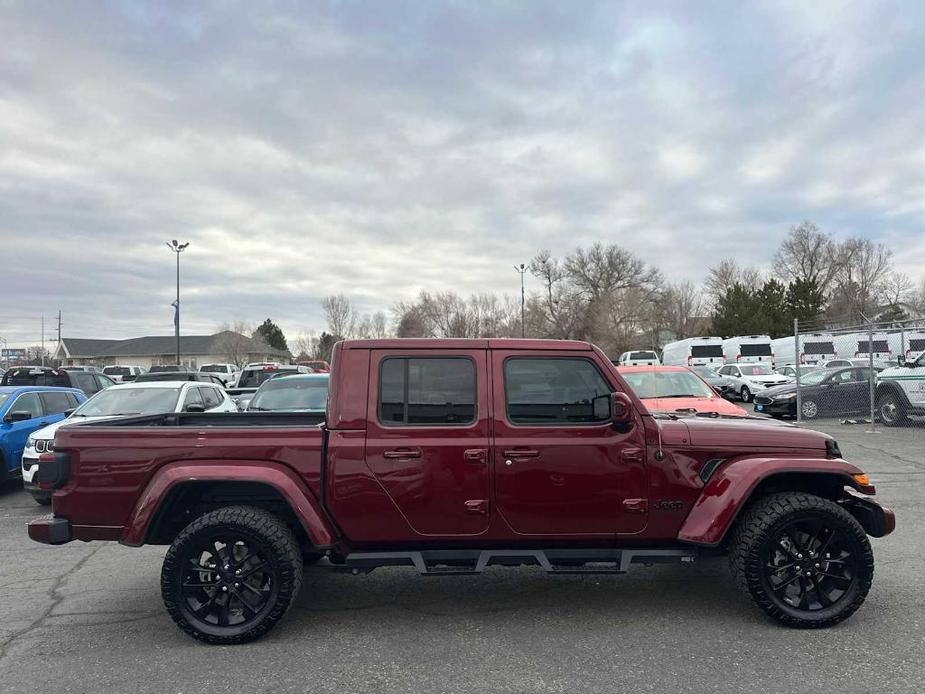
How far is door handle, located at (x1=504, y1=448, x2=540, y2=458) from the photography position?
13.7 ft

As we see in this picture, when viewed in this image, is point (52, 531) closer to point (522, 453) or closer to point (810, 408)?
point (522, 453)

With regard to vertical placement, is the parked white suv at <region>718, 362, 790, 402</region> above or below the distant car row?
below

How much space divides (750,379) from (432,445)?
22324 mm

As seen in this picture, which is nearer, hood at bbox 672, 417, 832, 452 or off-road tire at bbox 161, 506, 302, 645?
off-road tire at bbox 161, 506, 302, 645

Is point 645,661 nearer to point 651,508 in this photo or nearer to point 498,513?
point 651,508

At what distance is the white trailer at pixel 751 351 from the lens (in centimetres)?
3203

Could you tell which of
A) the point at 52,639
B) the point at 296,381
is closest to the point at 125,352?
the point at 296,381

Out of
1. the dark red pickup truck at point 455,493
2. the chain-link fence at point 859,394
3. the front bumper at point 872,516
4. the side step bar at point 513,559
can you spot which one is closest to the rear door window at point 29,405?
the dark red pickup truck at point 455,493

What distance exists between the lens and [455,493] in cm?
415

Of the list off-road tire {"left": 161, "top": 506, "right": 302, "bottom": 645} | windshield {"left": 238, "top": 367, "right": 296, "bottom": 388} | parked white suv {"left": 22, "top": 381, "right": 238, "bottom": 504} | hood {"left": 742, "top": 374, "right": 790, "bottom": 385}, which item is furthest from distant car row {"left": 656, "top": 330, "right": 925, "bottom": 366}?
off-road tire {"left": 161, "top": 506, "right": 302, "bottom": 645}

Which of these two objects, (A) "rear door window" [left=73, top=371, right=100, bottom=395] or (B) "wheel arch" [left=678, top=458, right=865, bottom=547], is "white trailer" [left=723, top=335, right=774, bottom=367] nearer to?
(A) "rear door window" [left=73, top=371, right=100, bottom=395]

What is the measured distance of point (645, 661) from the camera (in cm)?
376

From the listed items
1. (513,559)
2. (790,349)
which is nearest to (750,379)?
(790,349)

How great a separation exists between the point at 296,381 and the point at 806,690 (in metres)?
8.59
